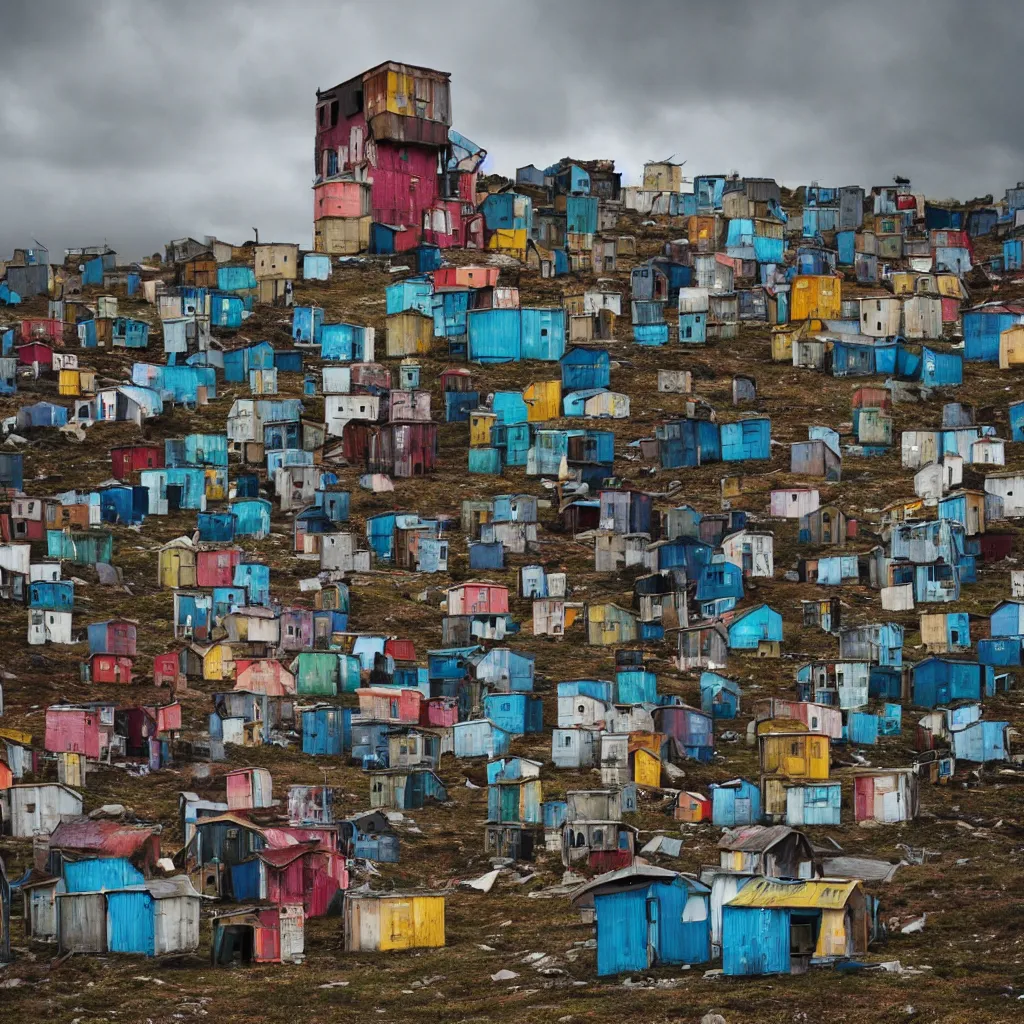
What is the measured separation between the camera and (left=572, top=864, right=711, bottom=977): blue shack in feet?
105

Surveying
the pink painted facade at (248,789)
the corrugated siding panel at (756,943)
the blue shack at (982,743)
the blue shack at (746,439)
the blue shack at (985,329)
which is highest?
the blue shack at (985,329)

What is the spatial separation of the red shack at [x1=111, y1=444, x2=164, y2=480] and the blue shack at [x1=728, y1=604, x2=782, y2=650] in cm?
2462

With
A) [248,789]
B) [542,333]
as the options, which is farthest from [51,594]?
[542,333]

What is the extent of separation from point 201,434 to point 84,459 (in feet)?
15.2

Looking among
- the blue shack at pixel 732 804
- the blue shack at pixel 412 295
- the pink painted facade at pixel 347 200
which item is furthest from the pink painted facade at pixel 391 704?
the pink painted facade at pixel 347 200

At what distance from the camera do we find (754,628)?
2344 inches

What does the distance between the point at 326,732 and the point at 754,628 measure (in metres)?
15.0

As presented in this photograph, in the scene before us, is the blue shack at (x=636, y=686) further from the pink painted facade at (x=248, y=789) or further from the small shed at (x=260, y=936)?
the small shed at (x=260, y=936)

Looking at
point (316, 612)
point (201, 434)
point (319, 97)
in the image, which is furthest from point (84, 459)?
point (319, 97)

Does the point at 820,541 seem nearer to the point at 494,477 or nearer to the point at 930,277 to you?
the point at 494,477

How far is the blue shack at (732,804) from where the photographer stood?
145 feet

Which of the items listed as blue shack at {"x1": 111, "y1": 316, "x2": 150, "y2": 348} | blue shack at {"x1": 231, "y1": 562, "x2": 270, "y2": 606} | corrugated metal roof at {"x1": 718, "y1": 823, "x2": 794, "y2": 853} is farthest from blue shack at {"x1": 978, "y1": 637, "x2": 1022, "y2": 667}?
blue shack at {"x1": 111, "y1": 316, "x2": 150, "y2": 348}

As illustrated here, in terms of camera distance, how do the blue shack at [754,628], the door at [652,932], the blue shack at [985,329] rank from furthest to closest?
the blue shack at [985,329] < the blue shack at [754,628] < the door at [652,932]

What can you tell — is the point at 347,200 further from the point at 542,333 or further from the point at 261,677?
the point at 261,677
